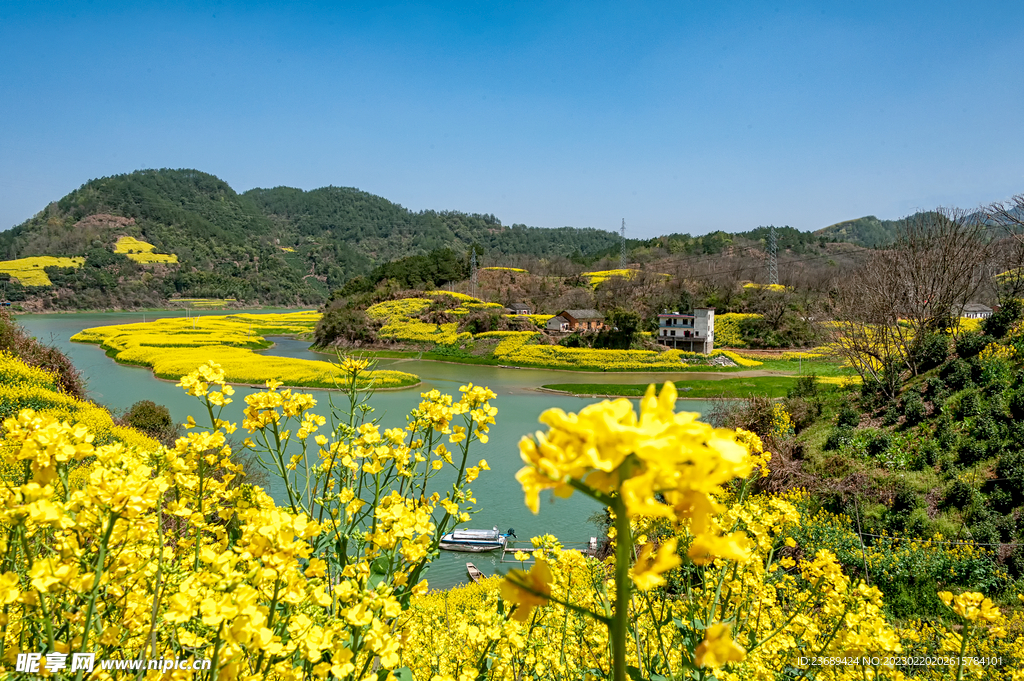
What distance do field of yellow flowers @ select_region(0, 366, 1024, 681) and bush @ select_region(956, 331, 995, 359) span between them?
12521mm

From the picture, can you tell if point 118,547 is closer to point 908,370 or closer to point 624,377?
point 908,370

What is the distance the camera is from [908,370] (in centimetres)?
1345

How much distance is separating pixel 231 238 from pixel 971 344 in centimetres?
14268

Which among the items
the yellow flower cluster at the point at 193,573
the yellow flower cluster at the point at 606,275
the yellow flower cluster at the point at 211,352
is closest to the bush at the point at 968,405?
the yellow flower cluster at the point at 193,573

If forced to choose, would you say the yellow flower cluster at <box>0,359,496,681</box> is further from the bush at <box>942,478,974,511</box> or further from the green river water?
the bush at <box>942,478,974,511</box>

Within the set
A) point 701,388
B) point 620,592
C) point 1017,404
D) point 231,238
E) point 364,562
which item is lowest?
point 701,388

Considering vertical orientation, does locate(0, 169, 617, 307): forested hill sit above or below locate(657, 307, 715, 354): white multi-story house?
above

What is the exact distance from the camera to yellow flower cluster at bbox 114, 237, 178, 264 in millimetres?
99000

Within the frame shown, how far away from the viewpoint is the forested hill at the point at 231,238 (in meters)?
92.9

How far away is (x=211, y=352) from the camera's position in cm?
3575

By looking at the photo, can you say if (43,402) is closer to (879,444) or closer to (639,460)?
(639,460)

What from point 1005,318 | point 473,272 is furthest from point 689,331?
point 1005,318

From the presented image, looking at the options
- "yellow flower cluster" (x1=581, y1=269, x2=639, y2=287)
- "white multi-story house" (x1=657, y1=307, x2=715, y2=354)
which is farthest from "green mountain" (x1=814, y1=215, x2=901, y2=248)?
"white multi-story house" (x1=657, y1=307, x2=715, y2=354)

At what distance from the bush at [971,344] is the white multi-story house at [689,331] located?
1092 inches
